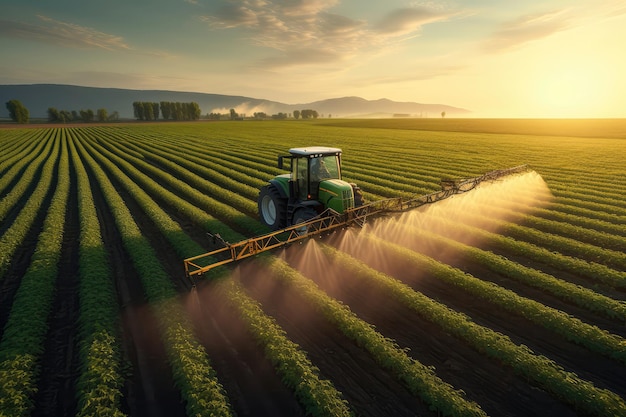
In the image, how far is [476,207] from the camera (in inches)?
664

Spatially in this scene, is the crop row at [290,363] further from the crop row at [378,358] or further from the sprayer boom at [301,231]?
the sprayer boom at [301,231]

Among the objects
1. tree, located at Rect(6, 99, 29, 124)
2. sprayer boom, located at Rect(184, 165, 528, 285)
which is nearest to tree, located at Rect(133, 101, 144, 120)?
tree, located at Rect(6, 99, 29, 124)

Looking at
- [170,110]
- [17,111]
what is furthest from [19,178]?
[170,110]

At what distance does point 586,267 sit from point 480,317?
16.8 feet

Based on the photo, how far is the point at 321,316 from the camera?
8.05 meters

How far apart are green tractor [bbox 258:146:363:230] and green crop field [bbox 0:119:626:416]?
4.27 feet

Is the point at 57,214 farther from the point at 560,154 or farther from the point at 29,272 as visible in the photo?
the point at 560,154

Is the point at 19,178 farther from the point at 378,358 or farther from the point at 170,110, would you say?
the point at 170,110

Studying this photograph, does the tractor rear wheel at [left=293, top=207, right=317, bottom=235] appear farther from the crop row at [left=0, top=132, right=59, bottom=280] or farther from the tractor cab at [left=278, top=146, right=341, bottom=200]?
the crop row at [left=0, top=132, right=59, bottom=280]

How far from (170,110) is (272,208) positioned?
163 metres

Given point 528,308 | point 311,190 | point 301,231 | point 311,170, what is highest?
point 311,170

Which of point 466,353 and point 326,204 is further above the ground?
point 326,204

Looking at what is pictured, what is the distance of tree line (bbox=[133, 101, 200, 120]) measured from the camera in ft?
485

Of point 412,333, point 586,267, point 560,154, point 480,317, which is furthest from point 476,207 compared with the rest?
point 560,154
